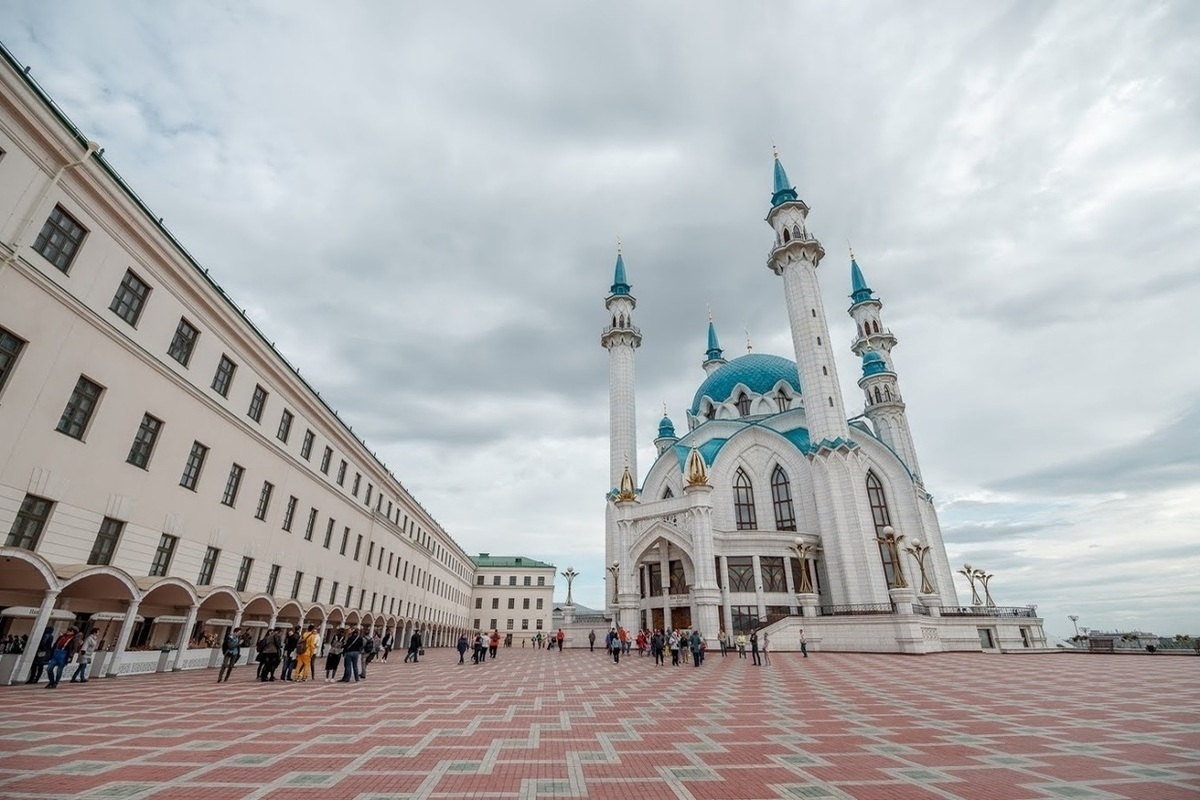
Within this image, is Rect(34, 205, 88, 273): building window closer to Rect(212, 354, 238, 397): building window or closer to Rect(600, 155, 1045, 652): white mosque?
Rect(212, 354, 238, 397): building window

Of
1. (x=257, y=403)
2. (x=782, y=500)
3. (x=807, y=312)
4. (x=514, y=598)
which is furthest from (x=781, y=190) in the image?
(x=514, y=598)

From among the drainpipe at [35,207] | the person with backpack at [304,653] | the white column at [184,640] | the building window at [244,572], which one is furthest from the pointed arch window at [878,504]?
the drainpipe at [35,207]

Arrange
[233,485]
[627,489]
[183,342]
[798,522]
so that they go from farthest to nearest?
[627,489], [798,522], [233,485], [183,342]

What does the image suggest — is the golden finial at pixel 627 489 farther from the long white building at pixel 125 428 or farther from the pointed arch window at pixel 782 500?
the long white building at pixel 125 428

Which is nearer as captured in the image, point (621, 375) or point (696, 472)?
point (696, 472)

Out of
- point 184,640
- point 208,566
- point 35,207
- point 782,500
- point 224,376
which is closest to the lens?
point 35,207

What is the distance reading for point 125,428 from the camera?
15195mm

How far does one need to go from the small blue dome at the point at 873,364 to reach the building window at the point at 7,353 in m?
54.4

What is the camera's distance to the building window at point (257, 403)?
22.2m

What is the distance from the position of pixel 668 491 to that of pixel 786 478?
10187mm

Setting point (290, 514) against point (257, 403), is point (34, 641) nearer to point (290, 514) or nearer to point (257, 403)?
point (257, 403)

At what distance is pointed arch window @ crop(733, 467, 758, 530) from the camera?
138ft

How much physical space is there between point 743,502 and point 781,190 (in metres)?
27.2

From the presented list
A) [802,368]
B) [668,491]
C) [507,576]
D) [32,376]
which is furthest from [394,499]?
[507,576]
